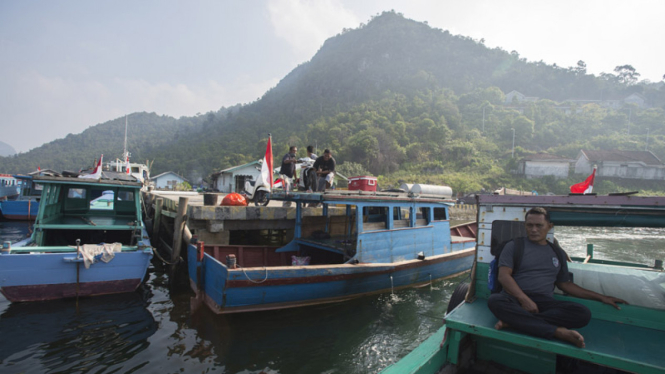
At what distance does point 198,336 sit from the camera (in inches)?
224

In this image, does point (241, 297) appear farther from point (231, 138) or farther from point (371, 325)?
point (231, 138)

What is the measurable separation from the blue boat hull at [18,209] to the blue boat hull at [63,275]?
18276 mm

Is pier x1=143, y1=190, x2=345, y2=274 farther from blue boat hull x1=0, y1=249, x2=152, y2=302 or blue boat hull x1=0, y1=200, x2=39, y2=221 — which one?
blue boat hull x1=0, y1=200, x2=39, y2=221

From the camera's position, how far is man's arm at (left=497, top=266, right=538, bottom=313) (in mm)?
2942

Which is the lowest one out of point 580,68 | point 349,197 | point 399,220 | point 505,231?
point 399,220

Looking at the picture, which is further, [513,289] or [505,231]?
[505,231]

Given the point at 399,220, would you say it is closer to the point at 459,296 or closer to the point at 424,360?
the point at 459,296

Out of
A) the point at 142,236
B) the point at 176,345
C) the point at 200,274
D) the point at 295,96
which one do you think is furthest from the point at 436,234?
the point at 295,96

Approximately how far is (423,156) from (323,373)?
44.6m

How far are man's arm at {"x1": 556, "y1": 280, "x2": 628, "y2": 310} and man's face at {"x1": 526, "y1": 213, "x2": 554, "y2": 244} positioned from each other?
1.81 feet

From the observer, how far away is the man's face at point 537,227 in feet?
10.2

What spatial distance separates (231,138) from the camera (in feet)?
239

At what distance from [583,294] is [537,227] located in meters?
0.94

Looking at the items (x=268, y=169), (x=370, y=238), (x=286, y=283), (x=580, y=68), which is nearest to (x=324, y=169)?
(x=268, y=169)
